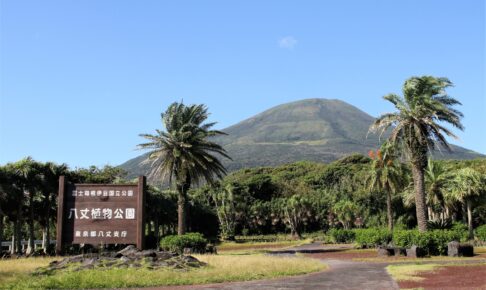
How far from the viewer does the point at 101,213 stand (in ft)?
83.7

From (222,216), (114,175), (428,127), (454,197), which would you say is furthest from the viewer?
(222,216)

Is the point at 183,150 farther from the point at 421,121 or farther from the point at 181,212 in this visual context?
the point at 421,121

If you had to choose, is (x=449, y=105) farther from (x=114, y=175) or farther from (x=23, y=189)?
(x=114, y=175)

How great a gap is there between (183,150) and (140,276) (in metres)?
20.8

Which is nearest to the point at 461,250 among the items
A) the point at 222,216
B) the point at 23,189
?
the point at 23,189

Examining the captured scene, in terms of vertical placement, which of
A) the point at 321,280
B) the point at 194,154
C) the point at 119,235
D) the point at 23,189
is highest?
the point at 194,154

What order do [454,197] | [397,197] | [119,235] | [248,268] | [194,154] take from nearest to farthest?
[248,268] < [119,235] < [194,154] < [454,197] < [397,197]

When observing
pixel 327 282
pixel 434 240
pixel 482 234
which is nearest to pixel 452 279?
pixel 327 282

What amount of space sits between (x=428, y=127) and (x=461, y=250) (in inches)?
366

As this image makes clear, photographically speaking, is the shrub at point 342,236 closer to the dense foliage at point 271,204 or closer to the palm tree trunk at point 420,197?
the dense foliage at point 271,204

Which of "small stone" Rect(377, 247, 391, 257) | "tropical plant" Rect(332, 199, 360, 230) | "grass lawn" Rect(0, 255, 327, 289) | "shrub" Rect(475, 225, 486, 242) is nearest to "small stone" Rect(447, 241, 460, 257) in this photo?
"small stone" Rect(377, 247, 391, 257)

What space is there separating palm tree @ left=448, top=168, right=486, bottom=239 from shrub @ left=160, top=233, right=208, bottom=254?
102 feet

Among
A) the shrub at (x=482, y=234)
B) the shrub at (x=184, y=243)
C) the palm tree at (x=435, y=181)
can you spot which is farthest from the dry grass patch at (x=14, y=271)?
the shrub at (x=482, y=234)

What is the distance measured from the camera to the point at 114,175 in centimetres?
6269
